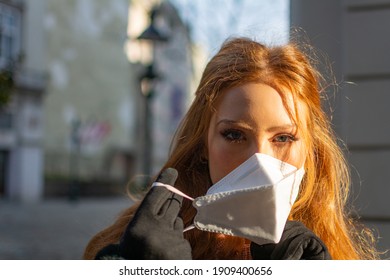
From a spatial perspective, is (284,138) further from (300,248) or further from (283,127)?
(300,248)

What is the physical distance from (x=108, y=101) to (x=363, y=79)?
2053 cm

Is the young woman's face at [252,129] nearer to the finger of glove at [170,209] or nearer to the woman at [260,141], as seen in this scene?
the woman at [260,141]

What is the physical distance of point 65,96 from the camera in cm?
2067

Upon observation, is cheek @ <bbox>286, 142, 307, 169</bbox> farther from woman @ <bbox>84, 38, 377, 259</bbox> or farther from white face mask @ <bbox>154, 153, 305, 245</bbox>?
white face mask @ <bbox>154, 153, 305, 245</bbox>

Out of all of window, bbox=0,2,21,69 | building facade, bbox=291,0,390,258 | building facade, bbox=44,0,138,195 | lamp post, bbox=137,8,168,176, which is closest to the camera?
building facade, bbox=291,0,390,258

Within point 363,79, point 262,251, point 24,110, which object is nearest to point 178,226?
point 262,251

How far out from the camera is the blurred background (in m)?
2.74

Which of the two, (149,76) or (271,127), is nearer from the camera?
(271,127)

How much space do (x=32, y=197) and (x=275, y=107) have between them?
17316 mm

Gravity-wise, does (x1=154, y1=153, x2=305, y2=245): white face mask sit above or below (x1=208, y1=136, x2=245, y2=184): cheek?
below

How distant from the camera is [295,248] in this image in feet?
3.47

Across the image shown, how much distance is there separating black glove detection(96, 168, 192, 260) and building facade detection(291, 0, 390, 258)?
70.6 inches

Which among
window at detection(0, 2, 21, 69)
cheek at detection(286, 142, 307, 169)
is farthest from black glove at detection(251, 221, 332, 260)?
window at detection(0, 2, 21, 69)

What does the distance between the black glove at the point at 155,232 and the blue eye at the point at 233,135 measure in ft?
0.69
